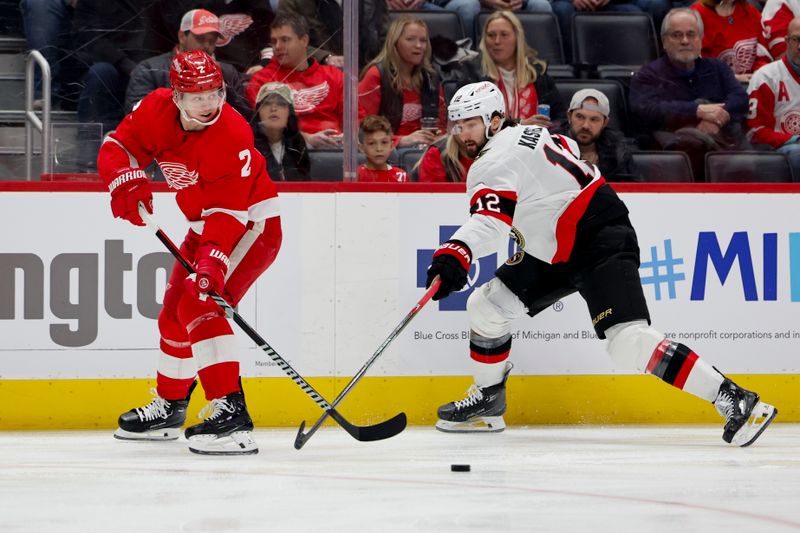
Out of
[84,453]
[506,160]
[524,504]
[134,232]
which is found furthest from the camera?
[134,232]

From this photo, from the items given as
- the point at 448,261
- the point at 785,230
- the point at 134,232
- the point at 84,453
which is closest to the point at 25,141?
the point at 134,232

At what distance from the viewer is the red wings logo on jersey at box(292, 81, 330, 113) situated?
15.2ft

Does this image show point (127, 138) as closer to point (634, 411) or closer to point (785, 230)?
point (634, 411)

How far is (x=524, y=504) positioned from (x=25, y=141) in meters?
2.59

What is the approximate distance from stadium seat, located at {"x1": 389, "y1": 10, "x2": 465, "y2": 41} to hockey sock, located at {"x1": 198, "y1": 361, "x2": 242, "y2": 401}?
173cm

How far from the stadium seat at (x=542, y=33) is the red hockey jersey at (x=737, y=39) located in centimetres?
63

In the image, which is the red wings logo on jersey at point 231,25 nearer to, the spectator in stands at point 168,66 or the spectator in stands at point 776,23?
the spectator in stands at point 168,66

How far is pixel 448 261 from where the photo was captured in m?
3.83

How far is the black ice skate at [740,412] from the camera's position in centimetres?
396

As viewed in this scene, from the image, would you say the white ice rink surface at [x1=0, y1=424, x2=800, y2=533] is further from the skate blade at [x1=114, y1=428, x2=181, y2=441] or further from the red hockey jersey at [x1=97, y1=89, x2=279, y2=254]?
the red hockey jersey at [x1=97, y1=89, x2=279, y2=254]

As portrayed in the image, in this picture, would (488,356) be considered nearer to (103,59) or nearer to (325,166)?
(325,166)

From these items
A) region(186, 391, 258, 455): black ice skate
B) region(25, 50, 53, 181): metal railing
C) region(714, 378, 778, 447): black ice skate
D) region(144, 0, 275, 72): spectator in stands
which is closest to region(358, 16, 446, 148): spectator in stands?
region(144, 0, 275, 72): spectator in stands

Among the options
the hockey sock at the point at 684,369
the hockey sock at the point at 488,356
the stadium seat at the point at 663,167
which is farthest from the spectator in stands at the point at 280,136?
the hockey sock at the point at 684,369

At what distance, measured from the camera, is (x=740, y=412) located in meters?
3.96
